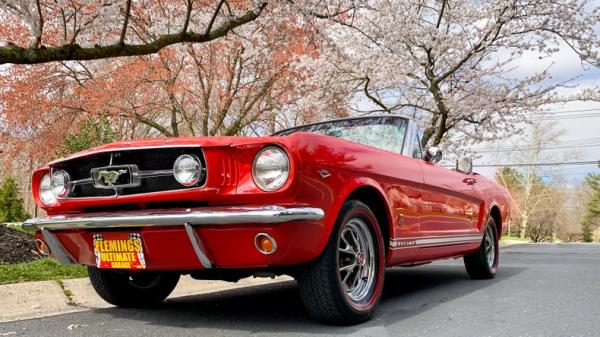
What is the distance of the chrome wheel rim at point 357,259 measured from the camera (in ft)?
11.7

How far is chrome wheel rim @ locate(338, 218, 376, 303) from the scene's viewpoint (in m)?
3.56

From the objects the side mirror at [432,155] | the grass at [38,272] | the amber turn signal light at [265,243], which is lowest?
the grass at [38,272]

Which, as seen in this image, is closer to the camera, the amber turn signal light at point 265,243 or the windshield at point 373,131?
the amber turn signal light at point 265,243

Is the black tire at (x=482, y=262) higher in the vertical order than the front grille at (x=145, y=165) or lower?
lower

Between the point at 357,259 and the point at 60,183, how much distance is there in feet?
6.55

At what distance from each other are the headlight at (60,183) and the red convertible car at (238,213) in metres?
0.01

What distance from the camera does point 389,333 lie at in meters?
3.27

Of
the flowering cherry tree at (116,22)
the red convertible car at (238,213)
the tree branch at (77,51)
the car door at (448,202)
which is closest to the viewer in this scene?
the red convertible car at (238,213)

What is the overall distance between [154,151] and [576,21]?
1381 centimetres

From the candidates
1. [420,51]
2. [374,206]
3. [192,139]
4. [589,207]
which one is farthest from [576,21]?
[589,207]

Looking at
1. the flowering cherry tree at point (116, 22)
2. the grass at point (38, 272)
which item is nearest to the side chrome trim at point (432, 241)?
the grass at point (38, 272)

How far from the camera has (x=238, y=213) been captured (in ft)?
9.79

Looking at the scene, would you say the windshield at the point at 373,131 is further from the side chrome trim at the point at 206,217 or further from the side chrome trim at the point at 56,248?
the side chrome trim at the point at 56,248

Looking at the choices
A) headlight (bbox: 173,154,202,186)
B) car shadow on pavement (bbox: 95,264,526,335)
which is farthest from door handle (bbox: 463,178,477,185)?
headlight (bbox: 173,154,202,186)
